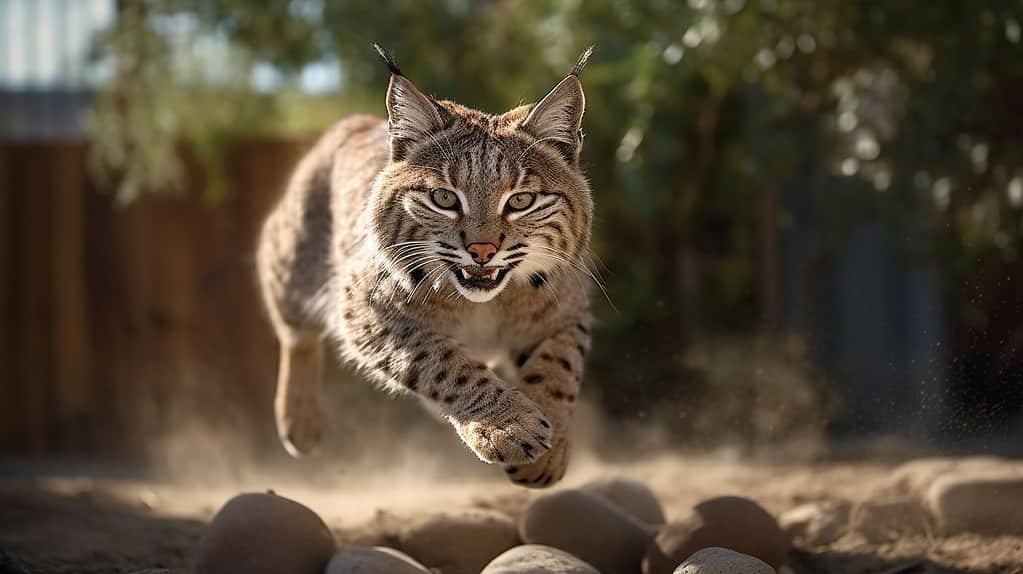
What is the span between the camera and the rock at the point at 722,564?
13.9ft

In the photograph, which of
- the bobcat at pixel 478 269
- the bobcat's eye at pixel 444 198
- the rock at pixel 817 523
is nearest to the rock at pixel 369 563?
the bobcat at pixel 478 269

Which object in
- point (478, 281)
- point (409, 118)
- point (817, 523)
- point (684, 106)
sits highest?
point (684, 106)

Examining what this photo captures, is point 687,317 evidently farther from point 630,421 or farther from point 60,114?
point 60,114

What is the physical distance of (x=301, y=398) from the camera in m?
6.36

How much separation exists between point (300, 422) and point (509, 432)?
7.91 feet

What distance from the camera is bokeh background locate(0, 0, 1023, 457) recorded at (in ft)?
27.4

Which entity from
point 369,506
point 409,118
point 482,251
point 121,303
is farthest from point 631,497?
point 121,303

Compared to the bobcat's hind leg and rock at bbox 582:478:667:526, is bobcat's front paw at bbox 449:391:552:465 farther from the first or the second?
the bobcat's hind leg

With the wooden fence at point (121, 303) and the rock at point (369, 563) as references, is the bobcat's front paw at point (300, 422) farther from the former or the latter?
the wooden fence at point (121, 303)

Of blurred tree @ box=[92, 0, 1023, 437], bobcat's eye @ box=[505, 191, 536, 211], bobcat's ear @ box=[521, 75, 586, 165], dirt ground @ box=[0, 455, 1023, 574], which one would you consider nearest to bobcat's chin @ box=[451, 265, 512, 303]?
bobcat's eye @ box=[505, 191, 536, 211]

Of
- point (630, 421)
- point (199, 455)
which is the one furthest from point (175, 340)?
point (630, 421)

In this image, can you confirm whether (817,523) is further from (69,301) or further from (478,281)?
(69,301)

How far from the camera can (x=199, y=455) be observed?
32.9 feet

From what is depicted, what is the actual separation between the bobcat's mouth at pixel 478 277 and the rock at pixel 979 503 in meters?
2.76
